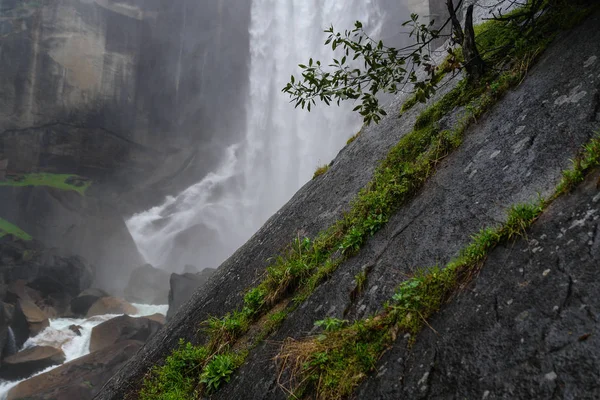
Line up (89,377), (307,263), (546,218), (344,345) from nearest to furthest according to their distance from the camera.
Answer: (546,218)
(344,345)
(307,263)
(89,377)

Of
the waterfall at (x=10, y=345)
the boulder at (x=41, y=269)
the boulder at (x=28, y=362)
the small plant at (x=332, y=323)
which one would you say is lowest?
the small plant at (x=332, y=323)

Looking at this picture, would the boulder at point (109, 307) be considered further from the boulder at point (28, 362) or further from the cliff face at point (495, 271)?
the cliff face at point (495, 271)

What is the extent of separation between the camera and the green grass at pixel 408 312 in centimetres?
224

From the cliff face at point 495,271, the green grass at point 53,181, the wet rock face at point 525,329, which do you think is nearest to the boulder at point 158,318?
the green grass at point 53,181

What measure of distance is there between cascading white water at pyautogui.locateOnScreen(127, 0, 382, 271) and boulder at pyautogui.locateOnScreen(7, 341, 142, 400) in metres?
25.7

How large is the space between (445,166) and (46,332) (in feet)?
94.1

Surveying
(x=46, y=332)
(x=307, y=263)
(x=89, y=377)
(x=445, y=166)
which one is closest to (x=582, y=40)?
(x=445, y=166)

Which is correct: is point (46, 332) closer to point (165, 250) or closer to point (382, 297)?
point (165, 250)

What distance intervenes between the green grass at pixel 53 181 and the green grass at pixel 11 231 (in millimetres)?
4287

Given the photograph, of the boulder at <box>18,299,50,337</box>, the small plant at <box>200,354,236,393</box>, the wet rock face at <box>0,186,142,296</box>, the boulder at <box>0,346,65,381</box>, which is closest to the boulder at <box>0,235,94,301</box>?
the boulder at <box>18,299,50,337</box>

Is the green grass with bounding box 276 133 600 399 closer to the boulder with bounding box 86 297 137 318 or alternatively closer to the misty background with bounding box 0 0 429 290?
the boulder with bounding box 86 297 137 318

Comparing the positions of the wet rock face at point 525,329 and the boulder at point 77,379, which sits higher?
the boulder at point 77,379

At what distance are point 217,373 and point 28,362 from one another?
23326mm

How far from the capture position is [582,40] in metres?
3.45
